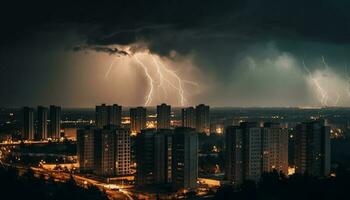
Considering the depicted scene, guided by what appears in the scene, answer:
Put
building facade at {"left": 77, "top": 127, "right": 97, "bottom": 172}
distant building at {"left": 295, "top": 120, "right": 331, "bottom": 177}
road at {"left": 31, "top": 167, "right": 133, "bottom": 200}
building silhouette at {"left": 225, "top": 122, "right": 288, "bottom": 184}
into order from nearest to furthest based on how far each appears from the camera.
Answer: road at {"left": 31, "top": 167, "right": 133, "bottom": 200} → building silhouette at {"left": 225, "top": 122, "right": 288, "bottom": 184} → distant building at {"left": 295, "top": 120, "right": 331, "bottom": 177} → building facade at {"left": 77, "top": 127, "right": 97, "bottom": 172}

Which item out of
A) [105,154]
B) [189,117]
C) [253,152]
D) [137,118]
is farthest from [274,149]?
[189,117]

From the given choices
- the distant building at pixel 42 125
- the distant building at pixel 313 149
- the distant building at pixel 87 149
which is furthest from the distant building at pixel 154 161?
the distant building at pixel 42 125

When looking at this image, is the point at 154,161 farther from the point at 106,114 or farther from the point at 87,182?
the point at 106,114

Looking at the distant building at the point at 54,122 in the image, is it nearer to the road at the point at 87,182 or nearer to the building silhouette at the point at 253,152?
the road at the point at 87,182

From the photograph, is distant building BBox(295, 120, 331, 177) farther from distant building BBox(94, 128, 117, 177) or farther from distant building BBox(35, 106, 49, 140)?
distant building BBox(35, 106, 49, 140)

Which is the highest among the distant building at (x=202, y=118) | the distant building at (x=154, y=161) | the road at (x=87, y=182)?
the distant building at (x=202, y=118)

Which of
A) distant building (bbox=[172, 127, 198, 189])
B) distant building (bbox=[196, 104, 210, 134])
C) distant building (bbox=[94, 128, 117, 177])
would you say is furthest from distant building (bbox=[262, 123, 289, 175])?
distant building (bbox=[196, 104, 210, 134])
